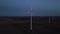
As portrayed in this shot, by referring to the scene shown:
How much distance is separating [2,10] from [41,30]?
64 centimetres

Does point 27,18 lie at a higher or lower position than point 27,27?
higher

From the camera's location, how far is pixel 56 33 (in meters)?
1.57

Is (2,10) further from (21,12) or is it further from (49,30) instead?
(49,30)

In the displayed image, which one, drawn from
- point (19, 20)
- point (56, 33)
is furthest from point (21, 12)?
point (56, 33)

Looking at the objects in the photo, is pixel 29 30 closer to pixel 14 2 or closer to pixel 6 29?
pixel 6 29

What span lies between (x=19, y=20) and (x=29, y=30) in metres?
0.21

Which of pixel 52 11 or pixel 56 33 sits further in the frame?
pixel 52 11

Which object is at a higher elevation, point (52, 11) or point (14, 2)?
point (14, 2)

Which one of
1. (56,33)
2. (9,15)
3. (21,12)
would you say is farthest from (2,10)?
(56,33)

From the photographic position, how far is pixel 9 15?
1.54 metres

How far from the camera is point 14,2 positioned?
1602mm

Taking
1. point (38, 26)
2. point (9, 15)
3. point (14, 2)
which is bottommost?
point (38, 26)

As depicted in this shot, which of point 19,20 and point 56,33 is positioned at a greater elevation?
point 19,20

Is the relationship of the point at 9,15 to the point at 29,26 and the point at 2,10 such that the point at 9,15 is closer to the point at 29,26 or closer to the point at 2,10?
the point at 2,10
